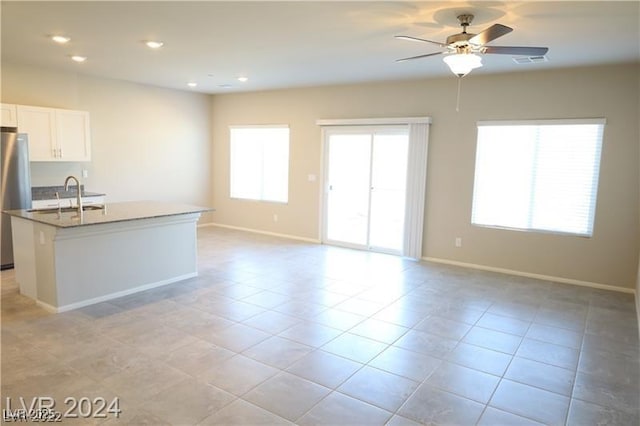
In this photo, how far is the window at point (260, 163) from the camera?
306 inches

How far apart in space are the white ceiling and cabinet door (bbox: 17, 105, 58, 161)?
0.64 metres

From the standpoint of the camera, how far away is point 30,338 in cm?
339

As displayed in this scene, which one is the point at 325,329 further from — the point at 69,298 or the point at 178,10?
the point at 178,10

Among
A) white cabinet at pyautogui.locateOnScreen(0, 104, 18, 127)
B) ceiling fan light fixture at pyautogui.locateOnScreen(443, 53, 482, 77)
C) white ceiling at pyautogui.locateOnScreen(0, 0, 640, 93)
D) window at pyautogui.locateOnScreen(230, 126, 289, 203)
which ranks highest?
white ceiling at pyautogui.locateOnScreen(0, 0, 640, 93)

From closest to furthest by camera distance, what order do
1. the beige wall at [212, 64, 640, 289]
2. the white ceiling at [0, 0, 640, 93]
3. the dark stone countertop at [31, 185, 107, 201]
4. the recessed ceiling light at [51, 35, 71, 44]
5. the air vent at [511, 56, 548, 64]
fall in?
the white ceiling at [0, 0, 640, 93], the recessed ceiling light at [51, 35, 71, 44], the air vent at [511, 56, 548, 64], the beige wall at [212, 64, 640, 289], the dark stone countertop at [31, 185, 107, 201]

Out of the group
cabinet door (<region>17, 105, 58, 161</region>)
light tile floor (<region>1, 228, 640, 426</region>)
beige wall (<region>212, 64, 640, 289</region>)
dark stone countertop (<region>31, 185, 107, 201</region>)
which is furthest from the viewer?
dark stone countertop (<region>31, 185, 107, 201</region>)

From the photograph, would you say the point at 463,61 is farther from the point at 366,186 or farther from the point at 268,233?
the point at 268,233

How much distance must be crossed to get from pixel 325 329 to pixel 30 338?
2.42 metres

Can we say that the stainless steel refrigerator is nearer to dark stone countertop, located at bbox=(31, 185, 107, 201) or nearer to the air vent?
dark stone countertop, located at bbox=(31, 185, 107, 201)

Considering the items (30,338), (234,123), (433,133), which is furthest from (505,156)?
(30,338)

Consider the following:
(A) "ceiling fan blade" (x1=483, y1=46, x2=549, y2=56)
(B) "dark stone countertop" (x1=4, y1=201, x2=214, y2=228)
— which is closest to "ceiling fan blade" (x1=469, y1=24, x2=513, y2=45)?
(A) "ceiling fan blade" (x1=483, y1=46, x2=549, y2=56)

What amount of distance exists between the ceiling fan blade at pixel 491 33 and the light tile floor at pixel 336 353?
2.36 m

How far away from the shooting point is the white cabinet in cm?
521

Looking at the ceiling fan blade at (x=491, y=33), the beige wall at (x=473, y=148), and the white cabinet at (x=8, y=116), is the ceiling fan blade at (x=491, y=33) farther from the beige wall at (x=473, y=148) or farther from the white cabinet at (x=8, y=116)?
the white cabinet at (x=8, y=116)
